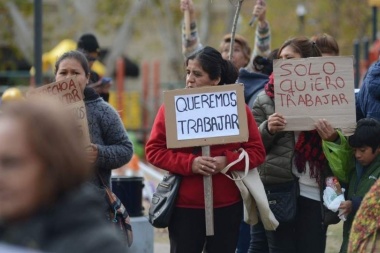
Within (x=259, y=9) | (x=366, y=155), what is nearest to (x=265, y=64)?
(x=259, y=9)

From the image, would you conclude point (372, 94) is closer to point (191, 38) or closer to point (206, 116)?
point (206, 116)

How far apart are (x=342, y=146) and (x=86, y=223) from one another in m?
3.96

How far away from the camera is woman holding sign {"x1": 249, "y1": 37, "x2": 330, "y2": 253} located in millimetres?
7027

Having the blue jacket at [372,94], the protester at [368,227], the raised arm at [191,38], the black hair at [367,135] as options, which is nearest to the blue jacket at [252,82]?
the raised arm at [191,38]

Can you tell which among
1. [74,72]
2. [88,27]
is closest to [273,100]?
[74,72]

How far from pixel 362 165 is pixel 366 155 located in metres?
0.09

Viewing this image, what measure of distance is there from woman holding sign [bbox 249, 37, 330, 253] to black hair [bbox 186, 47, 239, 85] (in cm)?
37

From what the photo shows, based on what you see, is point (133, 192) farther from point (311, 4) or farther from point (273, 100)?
point (311, 4)

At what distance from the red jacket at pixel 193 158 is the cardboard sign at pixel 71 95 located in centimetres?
44

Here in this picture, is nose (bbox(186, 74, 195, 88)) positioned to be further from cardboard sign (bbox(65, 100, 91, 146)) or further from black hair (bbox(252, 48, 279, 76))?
black hair (bbox(252, 48, 279, 76))

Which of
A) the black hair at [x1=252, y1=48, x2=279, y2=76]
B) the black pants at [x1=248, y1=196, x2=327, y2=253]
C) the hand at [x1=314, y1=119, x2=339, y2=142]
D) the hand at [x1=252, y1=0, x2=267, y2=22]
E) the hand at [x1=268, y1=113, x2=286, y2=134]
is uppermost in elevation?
the hand at [x1=252, y1=0, x2=267, y2=22]

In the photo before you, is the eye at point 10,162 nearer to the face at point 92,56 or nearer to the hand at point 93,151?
the hand at point 93,151

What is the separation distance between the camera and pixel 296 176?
7.08 metres

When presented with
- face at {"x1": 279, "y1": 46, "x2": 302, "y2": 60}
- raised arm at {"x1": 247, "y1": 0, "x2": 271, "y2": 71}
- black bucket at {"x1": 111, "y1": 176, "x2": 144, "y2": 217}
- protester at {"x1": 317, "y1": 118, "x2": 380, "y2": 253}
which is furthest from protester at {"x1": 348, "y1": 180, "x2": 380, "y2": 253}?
raised arm at {"x1": 247, "y1": 0, "x2": 271, "y2": 71}
